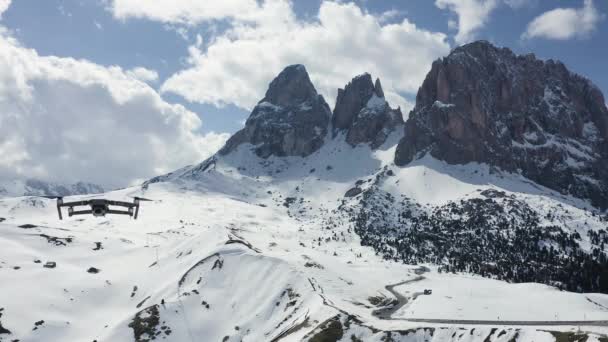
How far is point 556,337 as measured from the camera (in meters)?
99.7

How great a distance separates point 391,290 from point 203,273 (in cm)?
7143

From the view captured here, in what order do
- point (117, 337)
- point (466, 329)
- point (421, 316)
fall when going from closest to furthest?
point (466, 329)
point (421, 316)
point (117, 337)

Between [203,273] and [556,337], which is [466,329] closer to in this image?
[556,337]

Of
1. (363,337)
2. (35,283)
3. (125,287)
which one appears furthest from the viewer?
(125,287)

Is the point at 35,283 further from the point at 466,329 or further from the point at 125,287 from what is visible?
the point at 466,329

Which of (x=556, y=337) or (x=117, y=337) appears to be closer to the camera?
(x=556, y=337)

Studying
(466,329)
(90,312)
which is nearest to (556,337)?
(466,329)

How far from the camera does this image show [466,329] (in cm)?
11344

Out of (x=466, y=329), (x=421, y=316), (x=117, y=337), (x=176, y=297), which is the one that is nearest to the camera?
(x=466, y=329)

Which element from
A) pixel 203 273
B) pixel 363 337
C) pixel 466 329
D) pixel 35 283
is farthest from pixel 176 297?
pixel 466 329

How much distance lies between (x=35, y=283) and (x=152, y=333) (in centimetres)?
5970

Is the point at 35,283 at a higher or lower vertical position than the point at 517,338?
higher

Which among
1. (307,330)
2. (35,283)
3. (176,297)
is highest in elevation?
(35,283)

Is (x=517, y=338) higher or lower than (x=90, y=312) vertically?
lower
